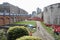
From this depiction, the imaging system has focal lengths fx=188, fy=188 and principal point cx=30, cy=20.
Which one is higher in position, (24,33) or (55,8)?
(55,8)

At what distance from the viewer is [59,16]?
3712 centimetres

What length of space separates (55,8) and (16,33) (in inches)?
869

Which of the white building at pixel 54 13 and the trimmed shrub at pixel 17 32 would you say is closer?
the trimmed shrub at pixel 17 32

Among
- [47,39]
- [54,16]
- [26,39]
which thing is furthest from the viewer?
[54,16]

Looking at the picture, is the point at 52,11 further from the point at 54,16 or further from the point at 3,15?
the point at 3,15

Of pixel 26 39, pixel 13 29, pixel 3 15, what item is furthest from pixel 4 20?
pixel 26 39

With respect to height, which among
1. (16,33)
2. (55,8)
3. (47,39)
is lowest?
(47,39)

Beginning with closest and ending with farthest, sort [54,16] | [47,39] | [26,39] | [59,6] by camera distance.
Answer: [26,39], [47,39], [59,6], [54,16]

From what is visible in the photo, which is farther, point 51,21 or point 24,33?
point 51,21

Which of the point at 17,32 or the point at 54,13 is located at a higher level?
the point at 54,13

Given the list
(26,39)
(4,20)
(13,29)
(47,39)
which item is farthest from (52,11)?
(26,39)

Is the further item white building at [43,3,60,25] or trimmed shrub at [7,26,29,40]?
white building at [43,3,60,25]

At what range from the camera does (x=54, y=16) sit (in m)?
38.9

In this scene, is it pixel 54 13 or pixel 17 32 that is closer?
pixel 17 32
